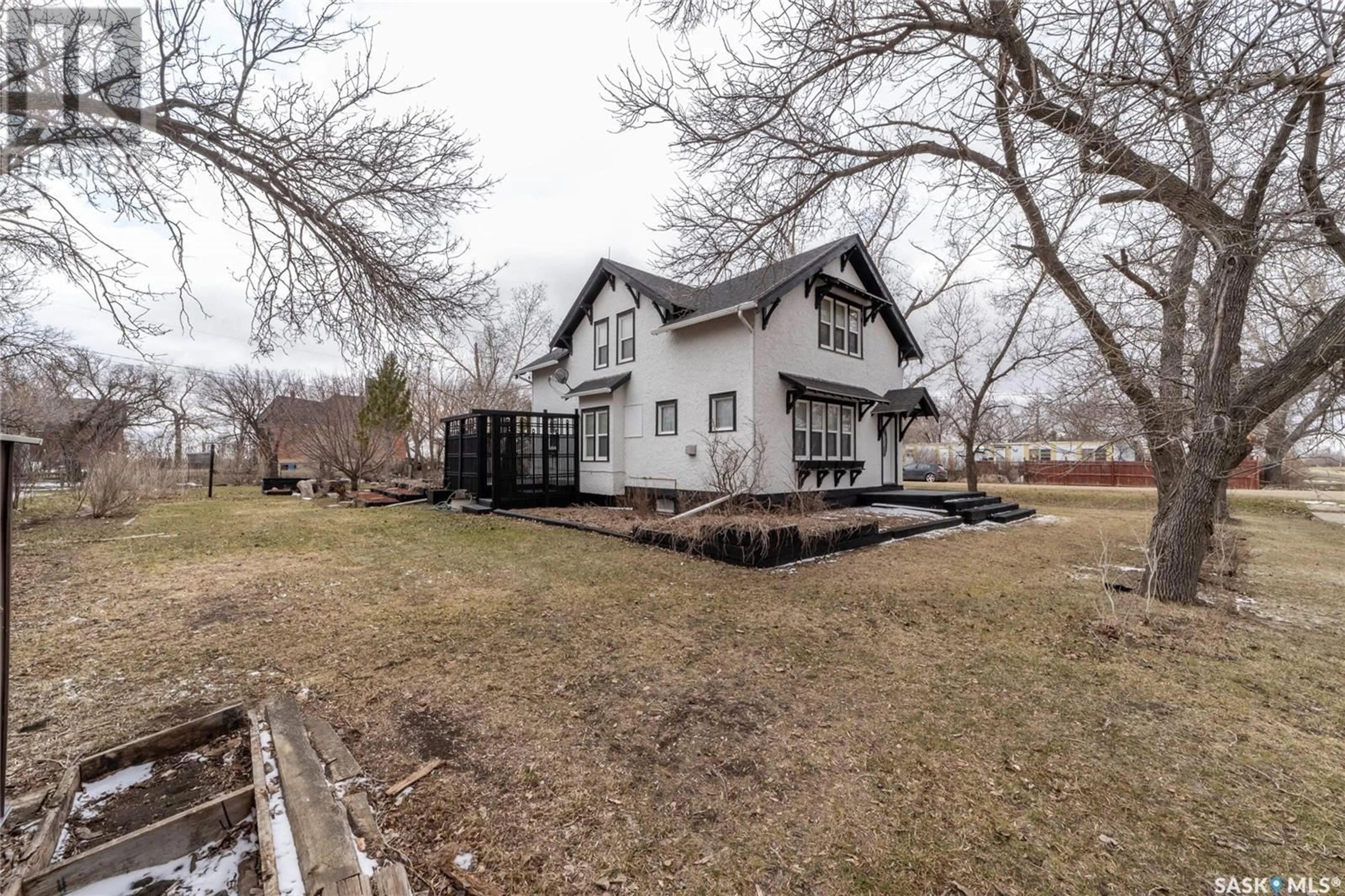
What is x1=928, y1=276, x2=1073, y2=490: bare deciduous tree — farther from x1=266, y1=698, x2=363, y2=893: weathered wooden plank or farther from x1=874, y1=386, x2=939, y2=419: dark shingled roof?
x1=266, y1=698, x2=363, y2=893: weathered wooden plank

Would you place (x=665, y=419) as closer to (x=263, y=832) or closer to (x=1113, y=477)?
(x=263, y=832)

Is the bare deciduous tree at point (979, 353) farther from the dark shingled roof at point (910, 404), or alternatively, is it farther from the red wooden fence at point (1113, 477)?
the red wooden fence at point (1113, 477)

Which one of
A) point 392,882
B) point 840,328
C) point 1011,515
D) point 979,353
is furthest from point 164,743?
point 979,353

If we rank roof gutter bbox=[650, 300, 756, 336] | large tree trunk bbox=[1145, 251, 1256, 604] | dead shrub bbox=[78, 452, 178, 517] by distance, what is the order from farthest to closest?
dead shrub bbox=[78, 452, 178, 517] < roof gutter bbox=[650, 300, 756, 336] < large tree trunk bbox=[1145, 251, 1256, 604]

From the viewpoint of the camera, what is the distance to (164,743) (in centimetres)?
274

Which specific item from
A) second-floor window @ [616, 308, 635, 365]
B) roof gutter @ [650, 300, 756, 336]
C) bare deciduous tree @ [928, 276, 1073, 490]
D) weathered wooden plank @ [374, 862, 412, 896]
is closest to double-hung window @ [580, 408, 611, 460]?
second-floor window @ [616, 308, 635, 365]

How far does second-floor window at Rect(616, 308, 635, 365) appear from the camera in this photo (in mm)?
14555

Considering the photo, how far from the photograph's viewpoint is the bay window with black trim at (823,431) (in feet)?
41.3

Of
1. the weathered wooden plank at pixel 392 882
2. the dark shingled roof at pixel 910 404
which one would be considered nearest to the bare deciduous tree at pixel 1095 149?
the weathered wooden plank at pixel 392 882

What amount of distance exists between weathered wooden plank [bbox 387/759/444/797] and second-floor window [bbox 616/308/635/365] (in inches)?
492

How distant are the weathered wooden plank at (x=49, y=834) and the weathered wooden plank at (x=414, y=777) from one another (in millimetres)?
1102

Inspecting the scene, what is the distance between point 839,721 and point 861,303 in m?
13.2

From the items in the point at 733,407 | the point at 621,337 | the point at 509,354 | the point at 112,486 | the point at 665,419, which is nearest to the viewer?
the point at 733,407

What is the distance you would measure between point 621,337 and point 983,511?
1062cm
